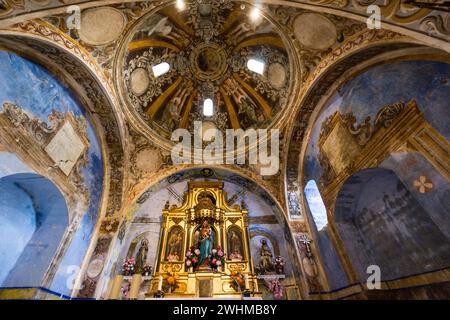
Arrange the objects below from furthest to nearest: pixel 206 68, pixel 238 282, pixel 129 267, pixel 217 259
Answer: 1. pixel 206 68
2. pixel 129 267
3. pixel 217 259
4. pixel 238 282

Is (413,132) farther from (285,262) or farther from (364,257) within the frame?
(285,262)

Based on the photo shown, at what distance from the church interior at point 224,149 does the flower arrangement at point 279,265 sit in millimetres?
43

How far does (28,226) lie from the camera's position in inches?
289

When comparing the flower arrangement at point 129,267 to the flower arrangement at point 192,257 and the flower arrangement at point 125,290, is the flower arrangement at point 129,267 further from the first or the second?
the flower arrangement at point 192,257

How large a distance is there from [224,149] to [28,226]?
8.39 meters

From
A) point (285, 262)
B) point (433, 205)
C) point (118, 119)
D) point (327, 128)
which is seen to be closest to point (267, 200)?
point (285, 262)

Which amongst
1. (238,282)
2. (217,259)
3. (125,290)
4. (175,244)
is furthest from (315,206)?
(125,290)

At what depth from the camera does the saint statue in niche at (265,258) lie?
30.8ft

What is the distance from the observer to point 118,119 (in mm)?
9422

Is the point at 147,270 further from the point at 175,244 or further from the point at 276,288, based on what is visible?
the point at 276,288

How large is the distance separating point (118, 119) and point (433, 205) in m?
10.6

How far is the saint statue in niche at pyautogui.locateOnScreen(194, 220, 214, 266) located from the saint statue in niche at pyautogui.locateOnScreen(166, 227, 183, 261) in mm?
746

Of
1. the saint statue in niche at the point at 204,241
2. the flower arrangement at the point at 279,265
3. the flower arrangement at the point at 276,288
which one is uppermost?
the saint statue in niche at the point at 204,241

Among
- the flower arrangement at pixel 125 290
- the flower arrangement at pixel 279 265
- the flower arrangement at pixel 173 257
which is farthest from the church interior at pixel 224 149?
the flower arrangement at pixel 125 290
